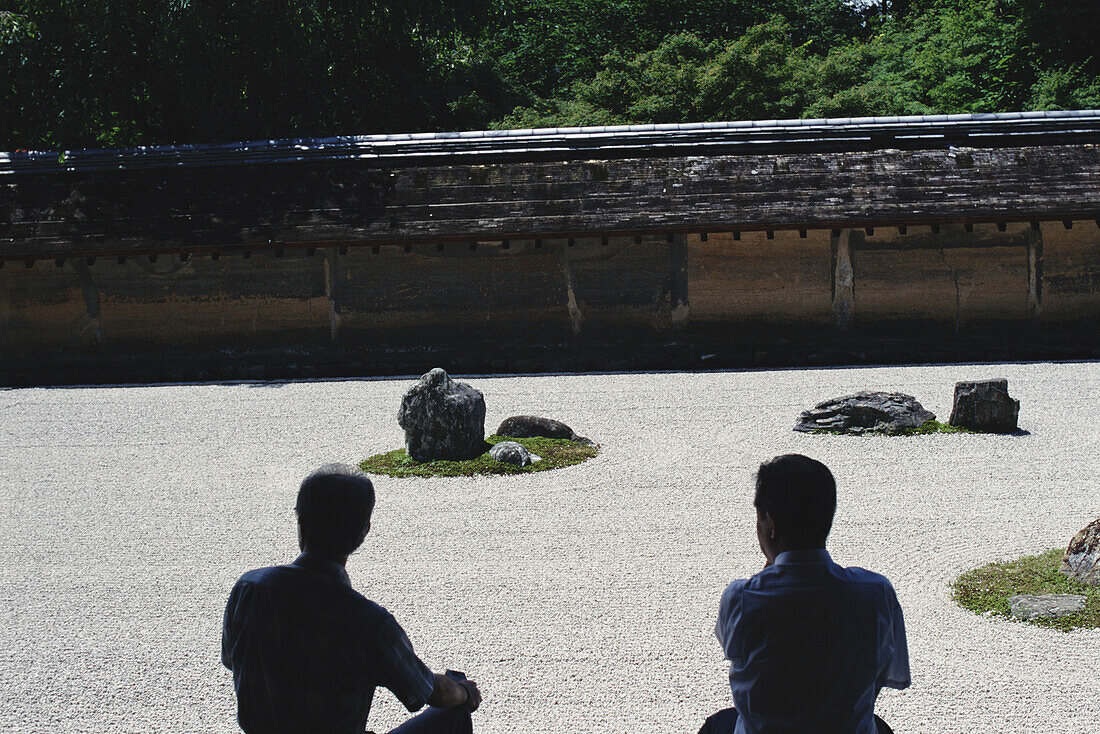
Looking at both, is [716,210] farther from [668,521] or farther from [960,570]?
[960,570]

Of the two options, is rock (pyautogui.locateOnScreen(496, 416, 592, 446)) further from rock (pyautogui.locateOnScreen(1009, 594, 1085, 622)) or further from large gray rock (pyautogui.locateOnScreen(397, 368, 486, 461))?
rock (pyautogui.locateOnScreen(1009, 594, 1085, 622))

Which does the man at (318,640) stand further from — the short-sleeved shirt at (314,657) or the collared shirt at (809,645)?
the collared shirt at (809,645)

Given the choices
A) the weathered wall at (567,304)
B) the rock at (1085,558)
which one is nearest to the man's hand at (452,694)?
the rock at (1085,558)

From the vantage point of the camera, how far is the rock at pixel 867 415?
28.0 feet

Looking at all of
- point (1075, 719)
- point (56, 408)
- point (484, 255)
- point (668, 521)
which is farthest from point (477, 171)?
point (1075, 719)

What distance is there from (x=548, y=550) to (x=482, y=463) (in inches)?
89.2

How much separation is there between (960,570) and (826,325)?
9.01m

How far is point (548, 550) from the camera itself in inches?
217

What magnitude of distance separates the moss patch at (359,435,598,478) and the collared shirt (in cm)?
529

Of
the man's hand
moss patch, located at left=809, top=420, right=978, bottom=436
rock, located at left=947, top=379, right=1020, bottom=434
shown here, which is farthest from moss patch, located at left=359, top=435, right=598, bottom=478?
the man's hand

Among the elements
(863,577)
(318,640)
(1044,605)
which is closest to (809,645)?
(863,577)

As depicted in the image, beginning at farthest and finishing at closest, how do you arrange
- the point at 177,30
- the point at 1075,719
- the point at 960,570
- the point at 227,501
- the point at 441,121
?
the point at 441,121 → the point at 177,30 → the point at 227,501 → the point at 960,570 → the point at 1075,719

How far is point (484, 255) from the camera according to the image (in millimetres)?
13867

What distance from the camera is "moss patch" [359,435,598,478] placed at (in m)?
7.55
